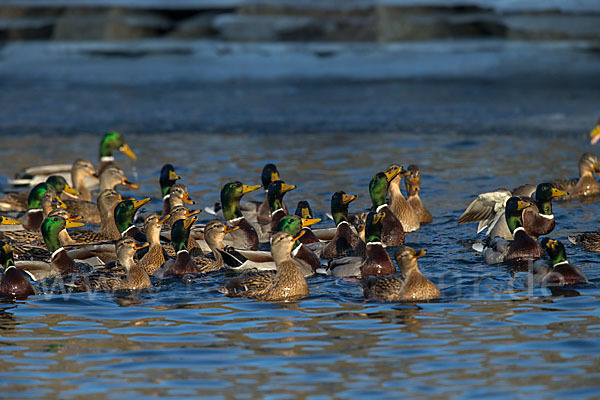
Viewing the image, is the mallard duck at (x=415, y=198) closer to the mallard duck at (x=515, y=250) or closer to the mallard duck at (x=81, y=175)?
the mallard duck at (x=515, y=250)

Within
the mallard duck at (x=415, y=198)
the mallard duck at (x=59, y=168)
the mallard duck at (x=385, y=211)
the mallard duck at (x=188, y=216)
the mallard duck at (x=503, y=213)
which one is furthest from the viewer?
the mallard duck at (x=59, y=168)

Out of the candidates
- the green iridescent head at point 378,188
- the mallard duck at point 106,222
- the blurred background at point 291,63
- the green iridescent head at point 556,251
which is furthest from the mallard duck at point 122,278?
the blurred background at point 291,63

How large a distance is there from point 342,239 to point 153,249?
5.84ft

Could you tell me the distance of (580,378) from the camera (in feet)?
19.2

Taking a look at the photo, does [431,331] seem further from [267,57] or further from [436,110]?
[267,57]

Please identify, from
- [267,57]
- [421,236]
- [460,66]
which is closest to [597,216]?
[421,236]

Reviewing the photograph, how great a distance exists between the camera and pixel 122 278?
28.3 ft

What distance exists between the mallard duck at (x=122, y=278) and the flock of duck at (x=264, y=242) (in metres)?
0.01

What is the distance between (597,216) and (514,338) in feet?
15.8

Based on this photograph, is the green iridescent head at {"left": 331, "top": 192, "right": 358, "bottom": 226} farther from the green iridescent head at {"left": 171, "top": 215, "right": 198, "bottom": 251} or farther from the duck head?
the duck head

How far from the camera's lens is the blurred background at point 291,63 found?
720 inches

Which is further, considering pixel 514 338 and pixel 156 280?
pixel 156 280

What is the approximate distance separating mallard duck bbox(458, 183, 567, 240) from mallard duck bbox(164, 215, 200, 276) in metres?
2.91

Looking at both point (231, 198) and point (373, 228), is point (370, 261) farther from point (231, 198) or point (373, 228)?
point (231, 198)
